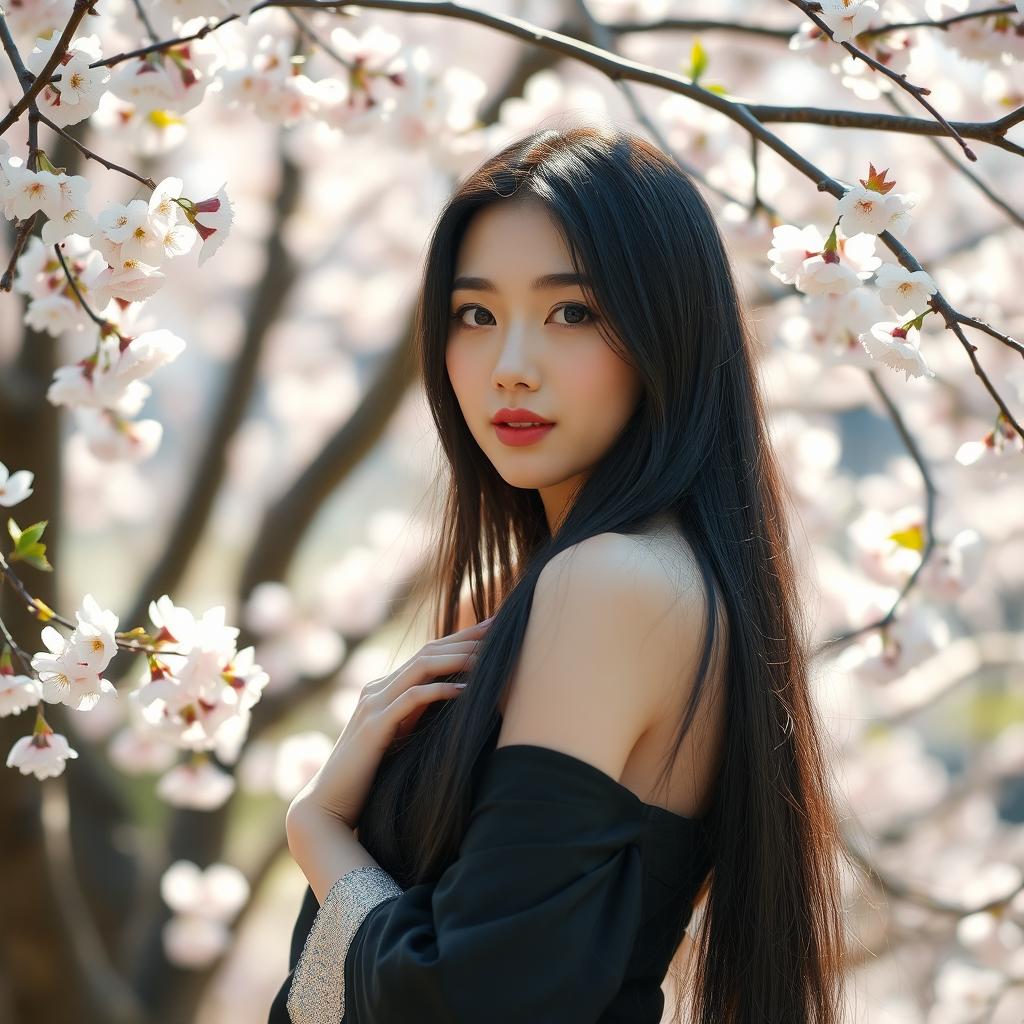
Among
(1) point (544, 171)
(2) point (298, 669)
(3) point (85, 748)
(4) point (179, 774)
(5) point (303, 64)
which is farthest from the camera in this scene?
(2) point (298, 669)

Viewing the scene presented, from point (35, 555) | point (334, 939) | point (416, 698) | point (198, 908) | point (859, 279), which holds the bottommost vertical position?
point (198, 908)

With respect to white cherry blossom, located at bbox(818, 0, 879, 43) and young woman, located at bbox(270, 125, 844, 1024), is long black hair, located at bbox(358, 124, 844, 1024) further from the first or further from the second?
white cherry blossom, located at bbox(818, 0, 879, 43)

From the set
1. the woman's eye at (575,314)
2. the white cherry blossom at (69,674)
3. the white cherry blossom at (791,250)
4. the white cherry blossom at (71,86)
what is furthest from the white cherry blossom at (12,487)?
the white cherry blossom at (791,250)

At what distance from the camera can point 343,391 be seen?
5.39 meters

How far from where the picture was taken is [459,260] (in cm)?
145

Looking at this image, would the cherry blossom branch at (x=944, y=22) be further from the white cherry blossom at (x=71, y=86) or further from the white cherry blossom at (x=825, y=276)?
the white cherry blossom at (x=71, y=86)

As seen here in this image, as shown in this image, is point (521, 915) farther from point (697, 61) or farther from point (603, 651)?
point (697, 61)

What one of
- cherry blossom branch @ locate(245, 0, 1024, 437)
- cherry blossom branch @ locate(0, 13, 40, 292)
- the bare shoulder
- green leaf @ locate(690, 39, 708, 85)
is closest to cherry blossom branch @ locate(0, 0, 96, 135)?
cherry blossom branch @ locate(0, 13, 40, 292)

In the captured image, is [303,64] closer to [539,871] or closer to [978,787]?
[539,871]

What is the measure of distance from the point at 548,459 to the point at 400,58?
0.97m

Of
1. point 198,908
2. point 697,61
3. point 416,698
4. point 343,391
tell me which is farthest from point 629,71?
point 343,391

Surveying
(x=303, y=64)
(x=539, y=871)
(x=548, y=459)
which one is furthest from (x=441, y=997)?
(x=303, y=64)

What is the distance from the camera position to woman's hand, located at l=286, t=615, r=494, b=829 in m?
1.30

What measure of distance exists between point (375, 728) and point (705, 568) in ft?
1.26
